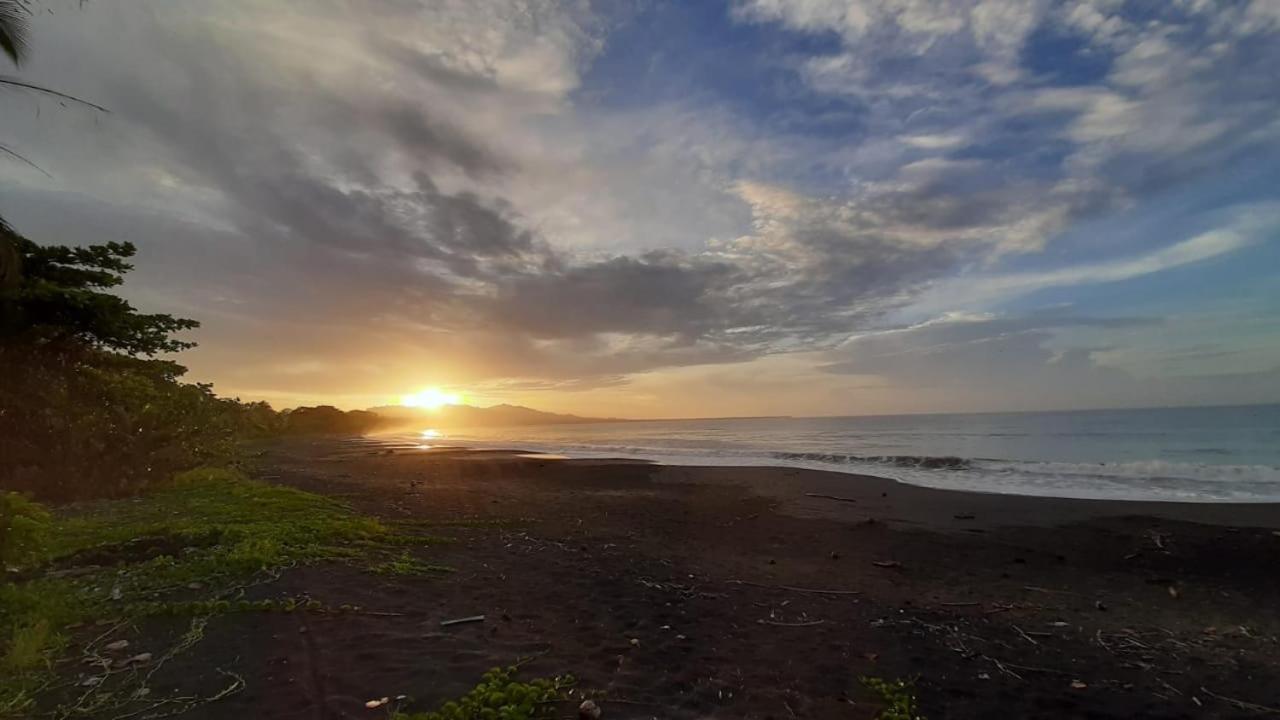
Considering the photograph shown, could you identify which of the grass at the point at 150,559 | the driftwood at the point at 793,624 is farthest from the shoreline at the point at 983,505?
the grass at the point at 150,559

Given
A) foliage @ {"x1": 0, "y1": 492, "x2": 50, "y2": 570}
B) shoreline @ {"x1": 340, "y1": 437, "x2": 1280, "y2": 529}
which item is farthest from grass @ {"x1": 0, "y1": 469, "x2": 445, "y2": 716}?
shoreline @ {"x1": 340, "y1": 437, "x2": 1280, "y2": 529}

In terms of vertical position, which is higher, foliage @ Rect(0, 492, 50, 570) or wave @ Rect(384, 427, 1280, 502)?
foliage @ Rect(0, 492, 50, 570)

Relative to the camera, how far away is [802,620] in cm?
780

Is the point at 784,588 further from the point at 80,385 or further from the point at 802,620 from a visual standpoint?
the point at 80,385

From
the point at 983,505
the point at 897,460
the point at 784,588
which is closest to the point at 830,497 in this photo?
the point at 983,505

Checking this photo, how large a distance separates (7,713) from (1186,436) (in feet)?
218

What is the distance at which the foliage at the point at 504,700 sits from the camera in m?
4.54

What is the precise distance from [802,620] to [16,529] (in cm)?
917

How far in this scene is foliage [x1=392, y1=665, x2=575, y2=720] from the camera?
14.9 ft

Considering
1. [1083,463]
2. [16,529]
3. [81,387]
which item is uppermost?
[81,387]

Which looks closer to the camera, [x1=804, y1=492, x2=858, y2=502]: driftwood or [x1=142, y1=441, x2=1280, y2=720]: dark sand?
[x1=142, y1=441, x2=1280, y2=720]: dark sand

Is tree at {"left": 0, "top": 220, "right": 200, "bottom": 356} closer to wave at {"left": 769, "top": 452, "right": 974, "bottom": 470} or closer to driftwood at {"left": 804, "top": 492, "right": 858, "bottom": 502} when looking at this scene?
driftwood at {"left": 804, "top": 492, "right": 858, "bottom": 502}

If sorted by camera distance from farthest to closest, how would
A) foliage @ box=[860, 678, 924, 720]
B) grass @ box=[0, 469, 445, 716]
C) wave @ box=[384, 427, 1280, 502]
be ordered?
wave @ box=[384, 427, 1280, 502] → grass @ box=[0, 469, 445, 716] → foliage @ box=[860, 678, 924, 720]

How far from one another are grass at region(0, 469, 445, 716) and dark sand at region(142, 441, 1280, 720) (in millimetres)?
846
